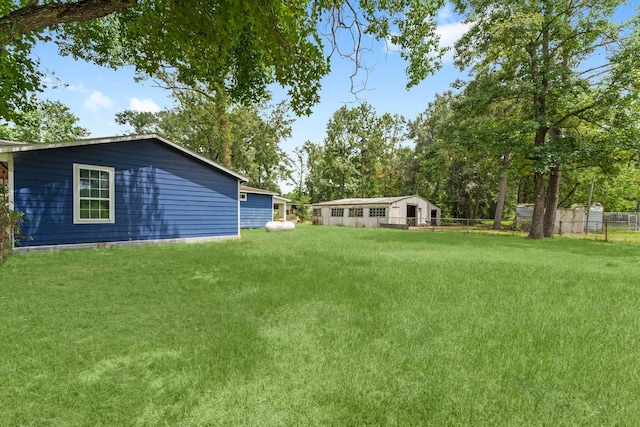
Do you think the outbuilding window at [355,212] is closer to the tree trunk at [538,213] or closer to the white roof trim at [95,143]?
the tree trunk at [538,213]

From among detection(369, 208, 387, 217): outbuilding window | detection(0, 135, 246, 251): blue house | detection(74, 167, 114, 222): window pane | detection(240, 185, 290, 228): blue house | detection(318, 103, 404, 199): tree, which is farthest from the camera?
detection(318, 103, 404, 199): tree

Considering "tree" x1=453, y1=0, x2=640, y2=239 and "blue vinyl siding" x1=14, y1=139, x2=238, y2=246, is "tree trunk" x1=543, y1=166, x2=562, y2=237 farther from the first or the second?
"blue vinyl siding" x1=14, y1=139, x2=238, y2=246

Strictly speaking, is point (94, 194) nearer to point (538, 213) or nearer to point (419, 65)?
point (419, 65)

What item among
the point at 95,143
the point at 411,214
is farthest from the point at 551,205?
the point at 95,143

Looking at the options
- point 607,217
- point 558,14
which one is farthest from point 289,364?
point 607,217

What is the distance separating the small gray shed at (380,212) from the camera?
27.7 m

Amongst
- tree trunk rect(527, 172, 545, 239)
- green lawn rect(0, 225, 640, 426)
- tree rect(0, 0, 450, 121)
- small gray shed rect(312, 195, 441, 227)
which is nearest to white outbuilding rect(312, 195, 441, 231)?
small gray shed rect(312, 195, 441, 227)

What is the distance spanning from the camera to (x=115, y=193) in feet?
32.9

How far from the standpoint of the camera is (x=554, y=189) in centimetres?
1697

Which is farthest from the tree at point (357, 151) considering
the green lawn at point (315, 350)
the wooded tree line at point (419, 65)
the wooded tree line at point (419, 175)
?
the green lawn at point (315, 350)

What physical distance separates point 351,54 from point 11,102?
1104 centimetres

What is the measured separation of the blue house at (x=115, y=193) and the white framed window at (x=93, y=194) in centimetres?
2

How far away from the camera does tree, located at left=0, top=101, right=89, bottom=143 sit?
2427 centimetres

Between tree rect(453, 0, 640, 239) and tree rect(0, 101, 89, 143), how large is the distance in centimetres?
3196
